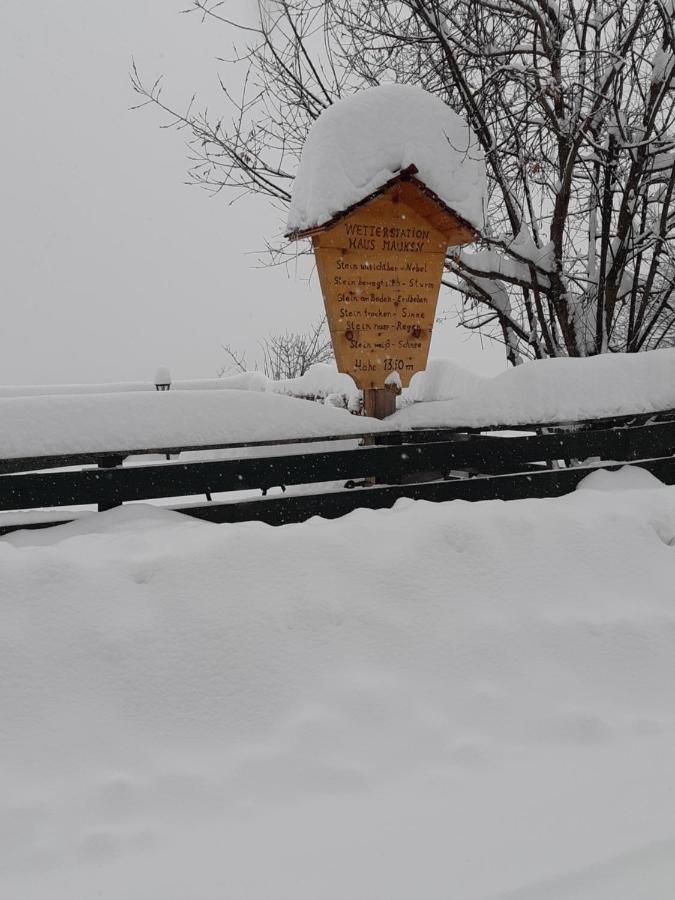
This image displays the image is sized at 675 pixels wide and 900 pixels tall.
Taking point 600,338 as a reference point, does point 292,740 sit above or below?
below

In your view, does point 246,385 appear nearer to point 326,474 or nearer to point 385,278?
point 385,278

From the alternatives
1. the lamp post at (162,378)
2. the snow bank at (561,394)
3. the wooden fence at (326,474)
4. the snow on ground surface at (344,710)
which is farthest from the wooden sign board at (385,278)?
the lamp post at (162,378)

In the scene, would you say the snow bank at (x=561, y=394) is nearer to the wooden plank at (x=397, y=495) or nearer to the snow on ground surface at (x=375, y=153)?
the wooden plank at (x=397, y=495)

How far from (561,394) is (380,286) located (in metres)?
1.70

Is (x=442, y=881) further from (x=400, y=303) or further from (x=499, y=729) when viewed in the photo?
(x=400, y=303)

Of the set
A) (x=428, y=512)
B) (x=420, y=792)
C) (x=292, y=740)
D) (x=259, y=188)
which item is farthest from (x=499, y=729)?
(x=259, y=188)

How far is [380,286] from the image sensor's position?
579 centimetres

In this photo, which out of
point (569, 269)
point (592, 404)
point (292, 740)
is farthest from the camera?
point (569, 269)

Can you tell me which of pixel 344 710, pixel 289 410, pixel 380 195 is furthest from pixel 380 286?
pixel 344 710

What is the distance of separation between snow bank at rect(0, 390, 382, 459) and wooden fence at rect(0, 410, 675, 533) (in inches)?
2.7

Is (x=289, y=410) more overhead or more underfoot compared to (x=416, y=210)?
more underfoot

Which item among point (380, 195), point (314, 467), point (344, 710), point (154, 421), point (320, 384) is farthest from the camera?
point (320, 384)

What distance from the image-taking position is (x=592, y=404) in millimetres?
5270

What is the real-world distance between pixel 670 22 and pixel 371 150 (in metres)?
3.19
